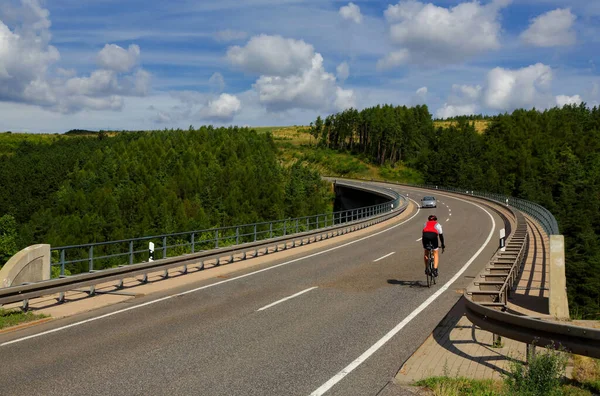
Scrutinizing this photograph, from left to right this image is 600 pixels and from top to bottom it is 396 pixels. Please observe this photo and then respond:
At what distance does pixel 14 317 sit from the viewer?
11.3 meters

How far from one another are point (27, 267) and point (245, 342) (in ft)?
19.2

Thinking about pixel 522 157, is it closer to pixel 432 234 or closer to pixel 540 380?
pixel 432 234

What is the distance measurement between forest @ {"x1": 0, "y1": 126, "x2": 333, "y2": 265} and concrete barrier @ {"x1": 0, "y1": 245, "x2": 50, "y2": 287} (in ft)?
228

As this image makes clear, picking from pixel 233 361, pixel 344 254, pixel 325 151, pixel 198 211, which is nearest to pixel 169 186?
pixel 198 211

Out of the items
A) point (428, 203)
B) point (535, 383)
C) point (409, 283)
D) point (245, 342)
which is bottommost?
point (428, 203)

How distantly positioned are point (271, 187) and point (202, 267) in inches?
3849

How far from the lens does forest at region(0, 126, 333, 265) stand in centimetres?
9588

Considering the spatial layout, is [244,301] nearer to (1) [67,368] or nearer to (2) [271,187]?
(1) [67,368]

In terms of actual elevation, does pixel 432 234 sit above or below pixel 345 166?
above

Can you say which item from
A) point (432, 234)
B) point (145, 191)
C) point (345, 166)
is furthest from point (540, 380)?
point (345, 166)

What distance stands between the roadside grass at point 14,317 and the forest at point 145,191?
231 feet

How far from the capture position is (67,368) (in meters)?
8.09

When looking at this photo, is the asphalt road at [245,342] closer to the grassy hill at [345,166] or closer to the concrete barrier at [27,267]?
the concrete barrier at [27,267]

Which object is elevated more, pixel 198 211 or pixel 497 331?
pixel 497 331
